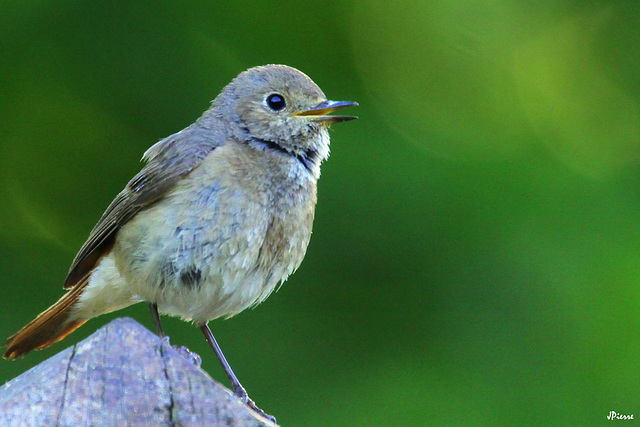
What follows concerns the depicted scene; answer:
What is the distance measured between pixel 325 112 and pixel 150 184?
0.90 m

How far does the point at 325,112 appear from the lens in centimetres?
385

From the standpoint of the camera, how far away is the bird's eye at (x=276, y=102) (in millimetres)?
3857

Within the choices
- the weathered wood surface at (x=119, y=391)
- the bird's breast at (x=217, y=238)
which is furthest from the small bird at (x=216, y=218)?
the weathered wood surface at (x=119, y=391)

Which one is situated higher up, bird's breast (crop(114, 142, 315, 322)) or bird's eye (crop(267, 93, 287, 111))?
bird's eye (crop(267, 93, 287, 111))

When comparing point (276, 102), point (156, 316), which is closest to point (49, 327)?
point (156, 316)

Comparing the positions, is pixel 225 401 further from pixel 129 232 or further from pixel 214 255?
pixel 129 232

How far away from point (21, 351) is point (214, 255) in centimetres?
116

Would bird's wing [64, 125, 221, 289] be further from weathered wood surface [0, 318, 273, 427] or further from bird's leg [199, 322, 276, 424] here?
weathered wood surface [0, 318, 273, 427]

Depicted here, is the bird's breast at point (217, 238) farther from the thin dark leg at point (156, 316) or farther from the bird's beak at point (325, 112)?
the bird's beak at point (325, 112)

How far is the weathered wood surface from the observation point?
1.68 metres

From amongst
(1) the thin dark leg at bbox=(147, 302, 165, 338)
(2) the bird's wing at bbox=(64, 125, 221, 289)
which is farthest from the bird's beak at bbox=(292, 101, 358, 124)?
(1) the thin dark leg at bbox=(147, 302, 165, 338)

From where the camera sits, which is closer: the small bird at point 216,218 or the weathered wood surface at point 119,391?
the weathered wood surface at point 119,391

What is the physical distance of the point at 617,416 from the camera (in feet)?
14.2

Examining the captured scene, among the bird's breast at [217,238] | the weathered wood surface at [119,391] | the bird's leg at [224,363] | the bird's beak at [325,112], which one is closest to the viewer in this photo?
the weathered wood surface at [119,391]
